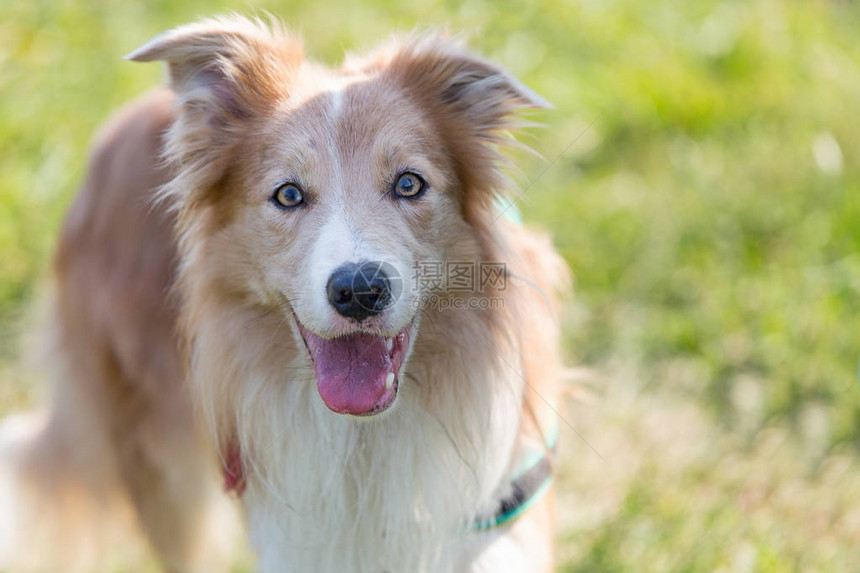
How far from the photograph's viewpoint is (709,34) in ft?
19.6

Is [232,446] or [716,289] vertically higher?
[716,289]

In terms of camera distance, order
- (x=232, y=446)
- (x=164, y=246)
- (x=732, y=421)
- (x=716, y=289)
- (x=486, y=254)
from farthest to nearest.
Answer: (x=716, y=289), (x=732, y=421), (x=164, y=246), (x=232, y=446), (x=486, y=254)

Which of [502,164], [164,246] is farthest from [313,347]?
[164,246]

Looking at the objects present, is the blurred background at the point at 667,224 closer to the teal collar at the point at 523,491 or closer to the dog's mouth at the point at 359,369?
the teal collar at the point at 523,491

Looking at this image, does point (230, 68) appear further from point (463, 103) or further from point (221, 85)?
point (463, 103)

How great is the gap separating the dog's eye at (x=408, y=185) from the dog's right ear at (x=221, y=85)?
47cm

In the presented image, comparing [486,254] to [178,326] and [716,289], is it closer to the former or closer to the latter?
[178,326]

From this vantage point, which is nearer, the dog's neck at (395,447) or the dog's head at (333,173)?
the dog's head at (333,173)

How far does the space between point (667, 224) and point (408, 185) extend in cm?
267

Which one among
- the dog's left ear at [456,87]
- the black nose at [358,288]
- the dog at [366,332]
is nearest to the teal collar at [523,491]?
the dog at [366,332]

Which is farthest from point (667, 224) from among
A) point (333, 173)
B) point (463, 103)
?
point (333, 173)

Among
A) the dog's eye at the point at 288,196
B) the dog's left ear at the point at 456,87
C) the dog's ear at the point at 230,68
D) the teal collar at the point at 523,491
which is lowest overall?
the teal collar at the point at 523,491

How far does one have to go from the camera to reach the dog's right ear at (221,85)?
104 inches

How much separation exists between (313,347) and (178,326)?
29.4 inches
